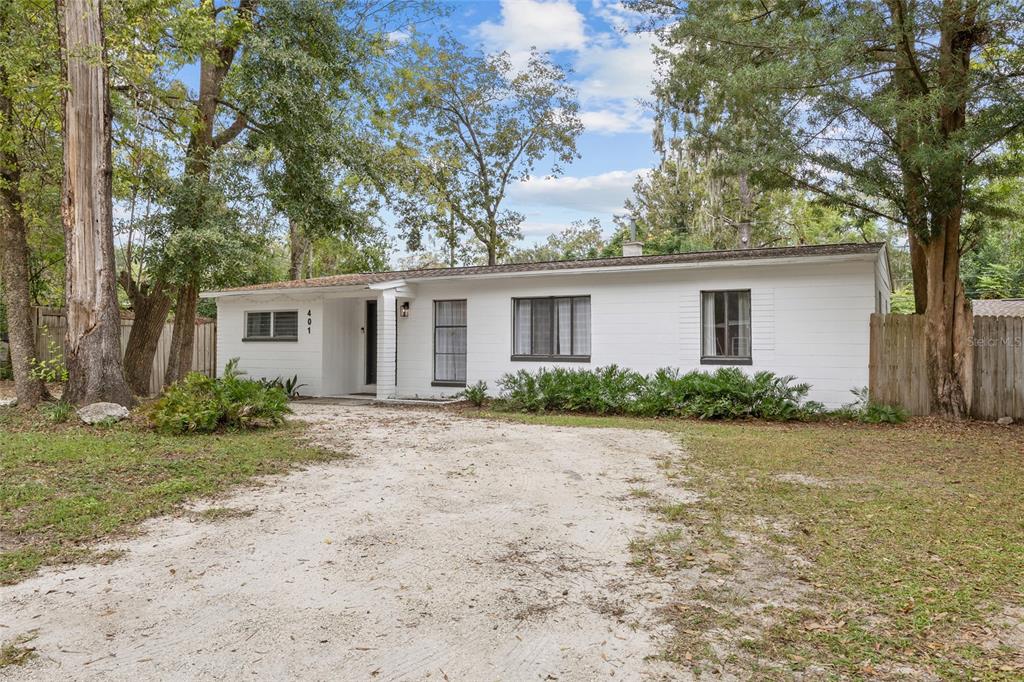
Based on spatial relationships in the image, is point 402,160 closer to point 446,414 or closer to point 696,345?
point 446,414

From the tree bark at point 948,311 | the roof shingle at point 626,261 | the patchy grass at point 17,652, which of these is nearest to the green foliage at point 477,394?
the roof shingle at point 626,261

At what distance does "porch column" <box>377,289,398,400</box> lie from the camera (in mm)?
13469

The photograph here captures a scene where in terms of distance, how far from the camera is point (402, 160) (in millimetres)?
13359

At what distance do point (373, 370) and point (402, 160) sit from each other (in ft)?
16.3

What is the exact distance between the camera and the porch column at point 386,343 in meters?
13.5

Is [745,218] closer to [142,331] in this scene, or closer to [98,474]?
[142,331]

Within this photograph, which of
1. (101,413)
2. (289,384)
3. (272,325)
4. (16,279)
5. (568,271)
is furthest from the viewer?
(272,325)

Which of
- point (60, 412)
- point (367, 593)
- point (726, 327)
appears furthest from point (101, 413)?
point (726, 327)

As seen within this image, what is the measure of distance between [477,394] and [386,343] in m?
2.28

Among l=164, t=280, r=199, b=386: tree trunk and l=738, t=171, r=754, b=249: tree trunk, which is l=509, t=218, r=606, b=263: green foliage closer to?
l=738, t=171, r=754, b=249: tree trunk

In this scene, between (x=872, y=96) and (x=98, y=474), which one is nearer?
(x=98, y=474)

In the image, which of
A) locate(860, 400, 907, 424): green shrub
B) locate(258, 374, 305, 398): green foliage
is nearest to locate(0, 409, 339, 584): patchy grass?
locate(258, 374, 305, 398): green foliage

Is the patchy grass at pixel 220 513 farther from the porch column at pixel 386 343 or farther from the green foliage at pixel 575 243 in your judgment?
the green foliage at pixel 575 243

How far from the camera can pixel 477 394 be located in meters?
12.8
